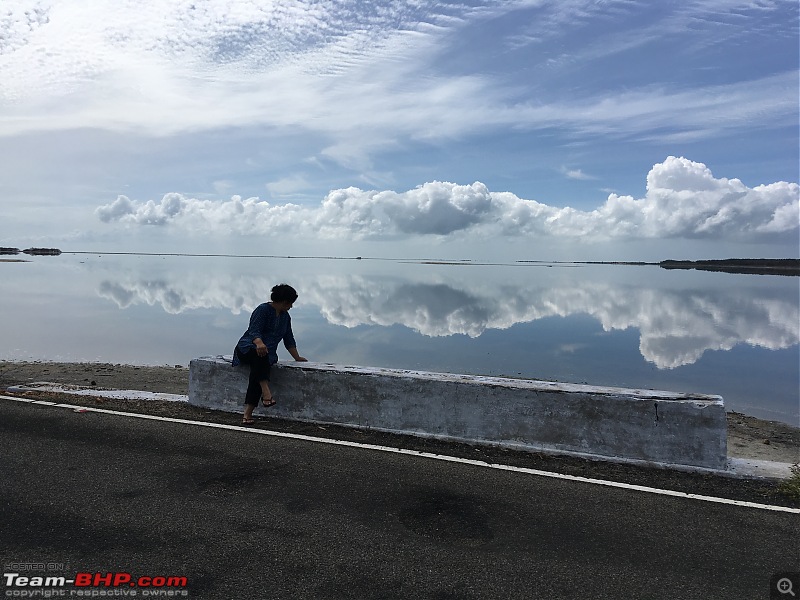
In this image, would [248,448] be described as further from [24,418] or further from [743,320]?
[743,320]

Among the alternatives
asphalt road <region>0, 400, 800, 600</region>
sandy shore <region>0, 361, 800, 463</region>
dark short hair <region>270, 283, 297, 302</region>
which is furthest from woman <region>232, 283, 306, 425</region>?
sandy shore <region>0, 361, 800, 463</region>

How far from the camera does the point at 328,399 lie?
741cm

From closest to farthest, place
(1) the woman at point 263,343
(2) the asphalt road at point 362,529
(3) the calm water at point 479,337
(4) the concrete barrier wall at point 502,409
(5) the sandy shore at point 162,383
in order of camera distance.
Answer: (2) the asphalt road at point 362,529
(4) the concrete barrier wall at point 502,409
(1) the woman at point 263,343
(5) the sandy shore at point 162,383
(3) the calm water at point 479,337

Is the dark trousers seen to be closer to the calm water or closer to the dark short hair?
the dark short hair

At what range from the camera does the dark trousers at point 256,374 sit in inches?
290

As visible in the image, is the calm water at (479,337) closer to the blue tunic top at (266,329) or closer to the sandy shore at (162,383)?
the sandy shore at (162,383)

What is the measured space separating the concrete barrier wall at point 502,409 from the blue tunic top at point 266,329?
34 centimetres

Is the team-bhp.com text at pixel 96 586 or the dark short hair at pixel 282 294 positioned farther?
the dark short hair at pixel 282 294

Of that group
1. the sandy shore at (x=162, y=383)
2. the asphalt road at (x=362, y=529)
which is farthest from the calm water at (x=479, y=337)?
the asphalt road at (x=362, y=529)

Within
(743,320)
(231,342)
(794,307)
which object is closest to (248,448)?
(231,342)

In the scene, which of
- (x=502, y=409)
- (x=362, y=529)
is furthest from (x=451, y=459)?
(x=362, y=529)

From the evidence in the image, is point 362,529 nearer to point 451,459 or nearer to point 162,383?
point 451,459

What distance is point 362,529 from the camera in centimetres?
449

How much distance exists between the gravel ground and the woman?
1.12 feet
